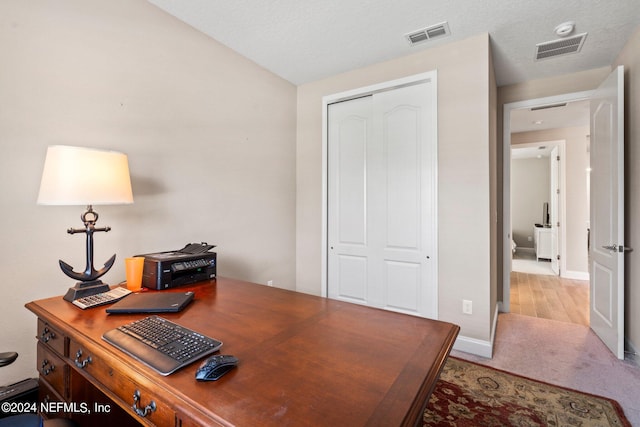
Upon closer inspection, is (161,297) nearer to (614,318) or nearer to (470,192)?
(470,192)

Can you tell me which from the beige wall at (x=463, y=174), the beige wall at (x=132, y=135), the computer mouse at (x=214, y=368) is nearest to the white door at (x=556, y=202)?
the beige wall at (x=463, y=174)

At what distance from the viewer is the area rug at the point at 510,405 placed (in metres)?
1.68

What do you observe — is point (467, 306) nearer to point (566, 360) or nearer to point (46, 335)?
point (566, 360)

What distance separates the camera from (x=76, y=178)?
4.22 feet

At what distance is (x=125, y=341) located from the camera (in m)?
0.93

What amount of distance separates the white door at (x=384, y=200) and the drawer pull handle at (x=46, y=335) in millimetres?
2416

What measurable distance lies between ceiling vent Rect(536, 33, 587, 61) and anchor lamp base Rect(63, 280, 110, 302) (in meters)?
3.65

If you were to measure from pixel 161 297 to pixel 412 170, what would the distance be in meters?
2.27

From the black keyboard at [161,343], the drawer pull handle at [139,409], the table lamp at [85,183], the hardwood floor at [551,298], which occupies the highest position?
the table lamp at [85,183]

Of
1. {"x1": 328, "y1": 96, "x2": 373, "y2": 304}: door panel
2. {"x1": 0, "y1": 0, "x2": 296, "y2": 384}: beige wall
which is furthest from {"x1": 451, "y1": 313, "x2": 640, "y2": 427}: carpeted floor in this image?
{"x1": 0, "y1": 0, "x2": 296, "y2": 384}: beige wall

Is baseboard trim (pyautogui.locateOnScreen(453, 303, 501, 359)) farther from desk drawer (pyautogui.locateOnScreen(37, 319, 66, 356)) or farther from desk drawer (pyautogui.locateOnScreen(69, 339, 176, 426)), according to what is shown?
desk drawer (pyautogui.locateOnScreen(37, 319, 66, 356))

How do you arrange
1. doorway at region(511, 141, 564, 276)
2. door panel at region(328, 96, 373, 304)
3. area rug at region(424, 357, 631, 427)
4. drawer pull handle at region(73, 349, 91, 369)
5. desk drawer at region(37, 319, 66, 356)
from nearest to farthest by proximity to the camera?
1. drawer pull handle at region(73, 349, 91, 369)
2. desk drawer at region(37, 319, 66, 356)
3. area rug at region(424, 357, 631, 427)
4. door panel at region(328, 96, 373, 304)
5. doorway at region(511, 141, 564, 276)

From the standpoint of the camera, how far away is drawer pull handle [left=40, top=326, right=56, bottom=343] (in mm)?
1228

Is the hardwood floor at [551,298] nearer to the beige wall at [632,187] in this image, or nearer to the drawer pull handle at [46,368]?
the beige wall at [632,187]
